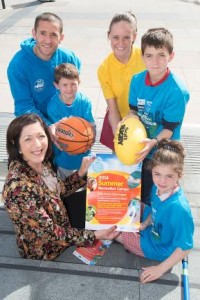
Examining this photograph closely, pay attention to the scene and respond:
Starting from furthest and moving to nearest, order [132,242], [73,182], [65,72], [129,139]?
[65,72] → [73,182] → [132,242] → [129,139]

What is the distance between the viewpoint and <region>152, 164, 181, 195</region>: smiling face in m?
2.90

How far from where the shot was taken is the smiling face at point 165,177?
290cm

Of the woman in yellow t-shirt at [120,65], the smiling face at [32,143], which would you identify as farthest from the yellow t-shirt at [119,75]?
the smiling face at [32,143]

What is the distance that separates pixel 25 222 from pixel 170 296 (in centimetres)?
124

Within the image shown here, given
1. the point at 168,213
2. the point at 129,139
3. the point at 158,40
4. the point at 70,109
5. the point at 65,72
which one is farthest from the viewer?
the point at 70,109

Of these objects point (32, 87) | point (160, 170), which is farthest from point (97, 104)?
point (160, 170)

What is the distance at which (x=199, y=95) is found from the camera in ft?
23.7

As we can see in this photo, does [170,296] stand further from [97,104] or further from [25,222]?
[97,104]

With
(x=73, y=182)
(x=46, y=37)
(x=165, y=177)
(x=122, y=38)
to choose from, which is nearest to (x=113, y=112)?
(x=122, y=38)

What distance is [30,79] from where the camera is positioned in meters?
3.94

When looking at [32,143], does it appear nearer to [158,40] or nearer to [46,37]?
[158,40]

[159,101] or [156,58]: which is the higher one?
[156,58]

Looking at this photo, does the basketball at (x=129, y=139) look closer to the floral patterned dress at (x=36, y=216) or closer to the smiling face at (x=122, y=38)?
the floral patterned dress at (x=36, y=216)

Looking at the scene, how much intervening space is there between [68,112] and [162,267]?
177 centimetres
